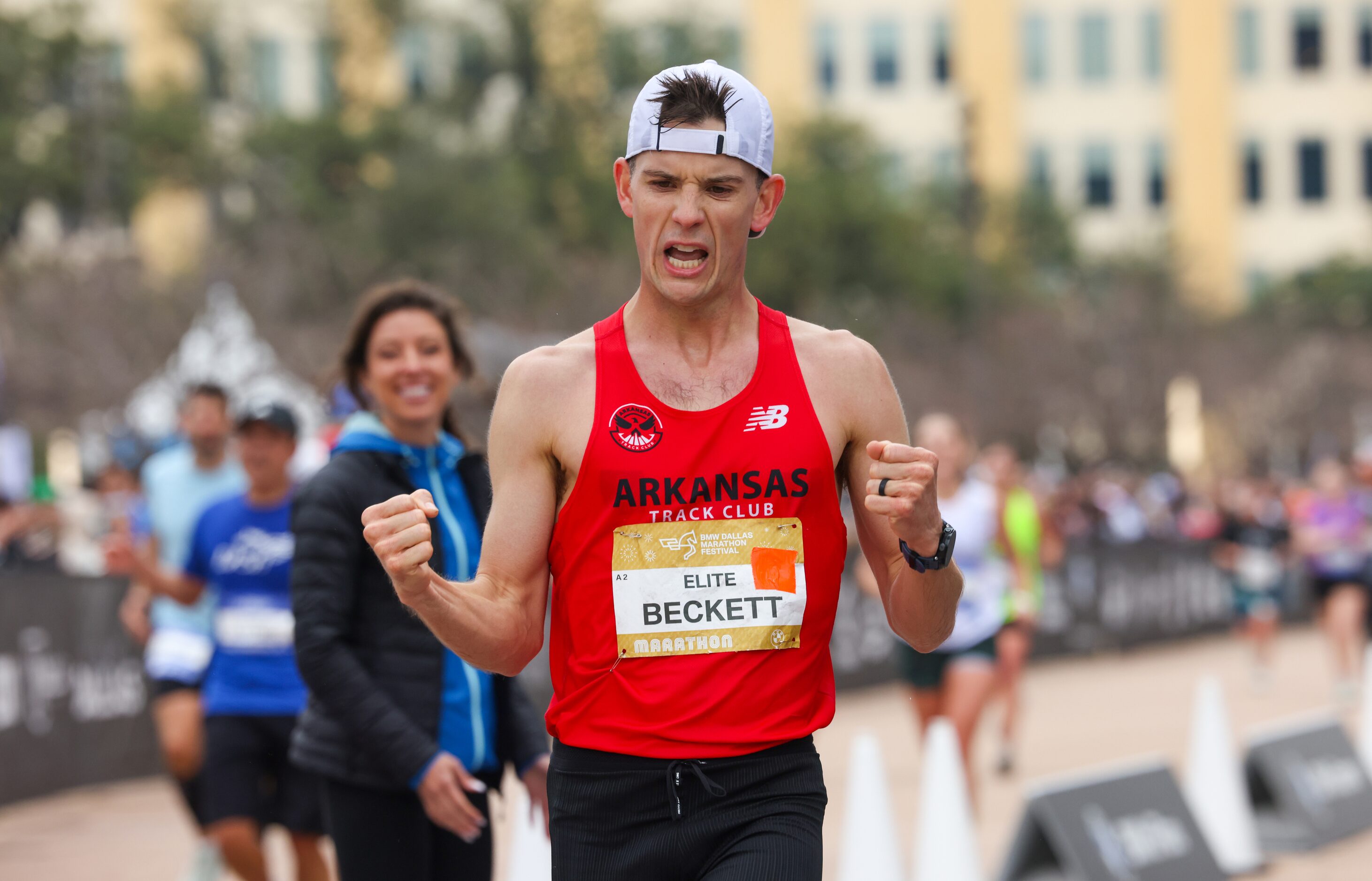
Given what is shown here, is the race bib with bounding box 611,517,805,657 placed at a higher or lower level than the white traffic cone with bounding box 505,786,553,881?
higher

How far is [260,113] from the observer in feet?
157

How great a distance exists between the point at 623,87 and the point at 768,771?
50.5 m

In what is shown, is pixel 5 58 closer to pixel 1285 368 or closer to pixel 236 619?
pixel 1285 368

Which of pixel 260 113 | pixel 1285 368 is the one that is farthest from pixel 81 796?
pixel 1285 368

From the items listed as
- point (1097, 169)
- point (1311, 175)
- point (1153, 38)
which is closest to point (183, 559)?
point (1097, 169)

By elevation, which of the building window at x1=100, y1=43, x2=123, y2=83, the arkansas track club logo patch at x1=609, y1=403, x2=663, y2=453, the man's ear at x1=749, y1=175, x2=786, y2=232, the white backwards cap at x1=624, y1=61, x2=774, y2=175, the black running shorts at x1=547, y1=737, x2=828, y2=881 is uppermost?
the building window at x1=100, y1=43, x2=123, y2=83

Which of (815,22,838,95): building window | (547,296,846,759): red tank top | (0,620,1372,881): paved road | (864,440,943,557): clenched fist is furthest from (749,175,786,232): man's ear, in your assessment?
(815,22,838,95): building window

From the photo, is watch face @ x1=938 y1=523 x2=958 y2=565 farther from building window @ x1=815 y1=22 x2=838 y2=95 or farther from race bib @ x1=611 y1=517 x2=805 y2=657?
building window @ x1=815 y1=22 x2=838 y2=95

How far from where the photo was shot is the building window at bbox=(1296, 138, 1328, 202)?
2406 inches

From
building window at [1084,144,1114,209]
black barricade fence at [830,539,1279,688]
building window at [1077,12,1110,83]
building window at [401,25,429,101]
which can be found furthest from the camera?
building window at [1077,12,1110,83]

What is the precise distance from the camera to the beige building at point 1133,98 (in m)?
A: 59.7

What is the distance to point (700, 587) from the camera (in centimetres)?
330

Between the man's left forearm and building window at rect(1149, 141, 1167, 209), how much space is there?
59.6m

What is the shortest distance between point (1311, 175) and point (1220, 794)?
184 feet
